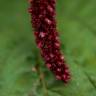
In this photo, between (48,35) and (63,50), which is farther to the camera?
(63,50)

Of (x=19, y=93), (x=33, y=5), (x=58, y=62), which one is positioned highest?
(x=33, y=5)

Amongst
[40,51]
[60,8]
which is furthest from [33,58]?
[60,8]

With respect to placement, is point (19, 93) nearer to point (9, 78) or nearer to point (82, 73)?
point (9, 78)
